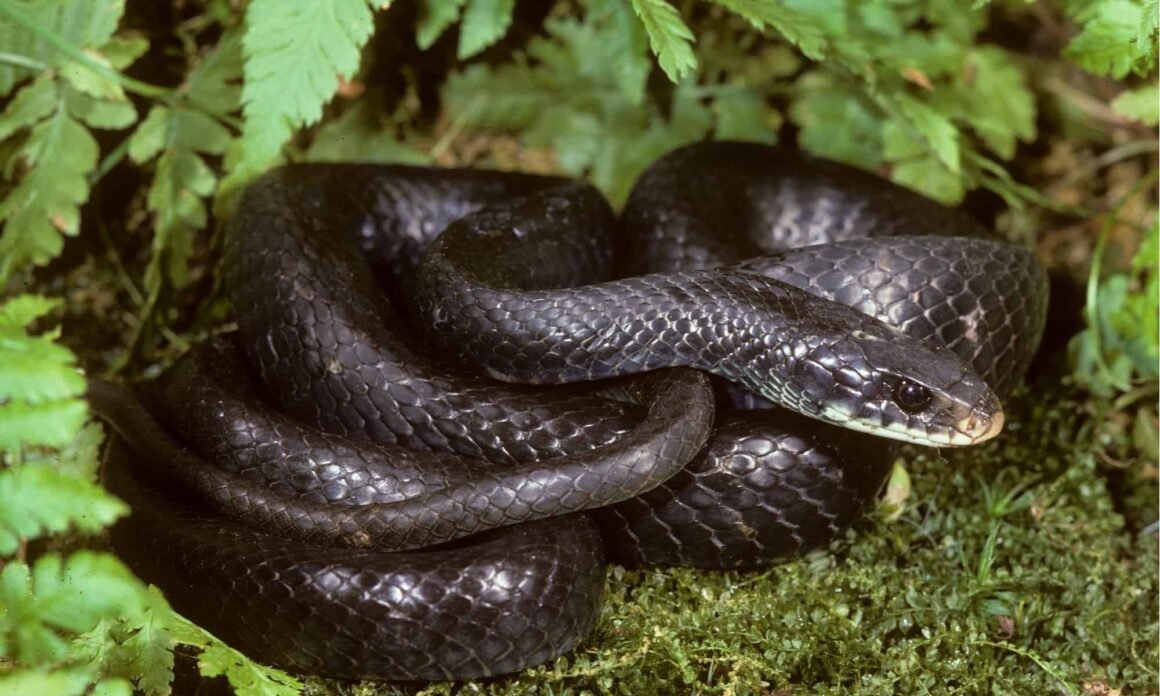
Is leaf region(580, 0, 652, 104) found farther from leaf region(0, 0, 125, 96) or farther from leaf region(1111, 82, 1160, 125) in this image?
leaf region(0, 0, 125, 96)

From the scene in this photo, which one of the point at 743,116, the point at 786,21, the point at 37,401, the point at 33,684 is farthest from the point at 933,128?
the point at 33,684

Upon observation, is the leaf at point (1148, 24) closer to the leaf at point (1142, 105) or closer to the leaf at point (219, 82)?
the leaf at point (1142, 105)

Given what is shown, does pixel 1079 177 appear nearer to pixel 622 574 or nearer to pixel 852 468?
pixel 852 468

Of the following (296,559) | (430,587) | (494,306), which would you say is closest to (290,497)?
(296,559)

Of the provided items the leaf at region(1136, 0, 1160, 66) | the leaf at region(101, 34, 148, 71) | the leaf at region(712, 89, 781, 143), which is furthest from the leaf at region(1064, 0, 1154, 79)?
the leaf at region(101, 34, 148, 71)

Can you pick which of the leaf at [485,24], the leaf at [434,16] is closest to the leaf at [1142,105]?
the leaf at [485,24]
